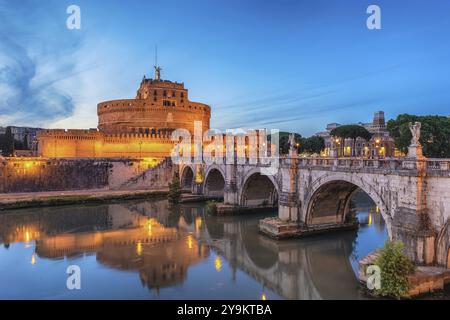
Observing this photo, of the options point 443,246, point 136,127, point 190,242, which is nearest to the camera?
point 443,246

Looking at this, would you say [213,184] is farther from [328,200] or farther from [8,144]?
[8,144]

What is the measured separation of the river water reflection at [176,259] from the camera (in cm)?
1291

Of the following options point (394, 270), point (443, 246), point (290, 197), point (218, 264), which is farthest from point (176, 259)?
point (443, 246)

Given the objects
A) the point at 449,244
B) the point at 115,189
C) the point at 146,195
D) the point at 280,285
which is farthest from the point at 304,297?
the point at 115,189

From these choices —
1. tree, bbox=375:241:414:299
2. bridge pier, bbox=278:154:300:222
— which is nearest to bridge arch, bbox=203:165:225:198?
bridge pier, bbox=278:154:300:222

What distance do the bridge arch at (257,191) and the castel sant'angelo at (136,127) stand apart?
2635 cm

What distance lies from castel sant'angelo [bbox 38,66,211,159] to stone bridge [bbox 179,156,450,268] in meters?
22.7

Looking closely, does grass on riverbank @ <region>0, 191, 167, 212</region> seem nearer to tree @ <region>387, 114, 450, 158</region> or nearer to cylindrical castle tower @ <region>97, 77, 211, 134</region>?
cylindrical castle tower @ <region>97, 77, 211, 134</region>

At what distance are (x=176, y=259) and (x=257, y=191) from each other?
470 inches

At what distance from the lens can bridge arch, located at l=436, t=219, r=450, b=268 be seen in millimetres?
11312

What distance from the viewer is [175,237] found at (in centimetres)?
2098

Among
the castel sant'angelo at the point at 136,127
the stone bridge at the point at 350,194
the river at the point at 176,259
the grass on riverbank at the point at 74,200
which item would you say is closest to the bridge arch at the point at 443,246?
the stone bridge at the point at 350,194

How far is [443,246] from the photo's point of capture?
11430 millimetres
